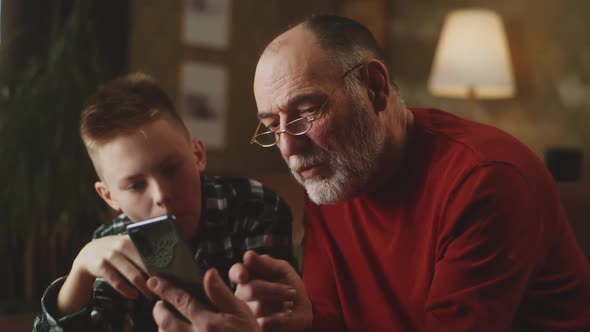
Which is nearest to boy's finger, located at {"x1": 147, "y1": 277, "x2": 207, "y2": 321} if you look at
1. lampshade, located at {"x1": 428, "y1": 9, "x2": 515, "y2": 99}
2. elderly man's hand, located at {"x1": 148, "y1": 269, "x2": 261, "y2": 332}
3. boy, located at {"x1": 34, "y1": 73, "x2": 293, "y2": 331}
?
elderly man's hand, located at {"x1": 148, "y1": 269, "x2": 261, "y2": 332}

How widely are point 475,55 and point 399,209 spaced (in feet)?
6.80

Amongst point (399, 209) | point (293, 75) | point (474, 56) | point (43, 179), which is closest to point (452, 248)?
point (399, 209)

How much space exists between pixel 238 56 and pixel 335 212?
9.00 ft

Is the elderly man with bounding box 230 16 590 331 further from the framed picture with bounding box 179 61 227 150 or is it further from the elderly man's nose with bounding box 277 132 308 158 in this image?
the framed picture with bounding box 179 61 227 150

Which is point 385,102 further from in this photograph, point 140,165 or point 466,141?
point 140,165

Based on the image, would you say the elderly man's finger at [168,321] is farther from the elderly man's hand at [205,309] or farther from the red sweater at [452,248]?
the red sweater at [452,248]

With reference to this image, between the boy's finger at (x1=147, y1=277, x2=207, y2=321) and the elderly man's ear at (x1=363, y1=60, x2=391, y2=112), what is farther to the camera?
the elderly man's ear at (x1=363, y1=60, x2=391, y2=112)

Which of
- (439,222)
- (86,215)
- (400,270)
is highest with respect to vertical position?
(439,222)

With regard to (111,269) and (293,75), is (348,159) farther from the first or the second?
(111,269)

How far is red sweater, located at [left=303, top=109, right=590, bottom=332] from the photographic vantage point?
3.44 feet

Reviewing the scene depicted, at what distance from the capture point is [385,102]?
4.29 ft

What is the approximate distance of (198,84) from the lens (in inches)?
152

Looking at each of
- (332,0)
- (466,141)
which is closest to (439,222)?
(466,141)

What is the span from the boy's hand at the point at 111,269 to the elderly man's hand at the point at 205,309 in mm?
97
